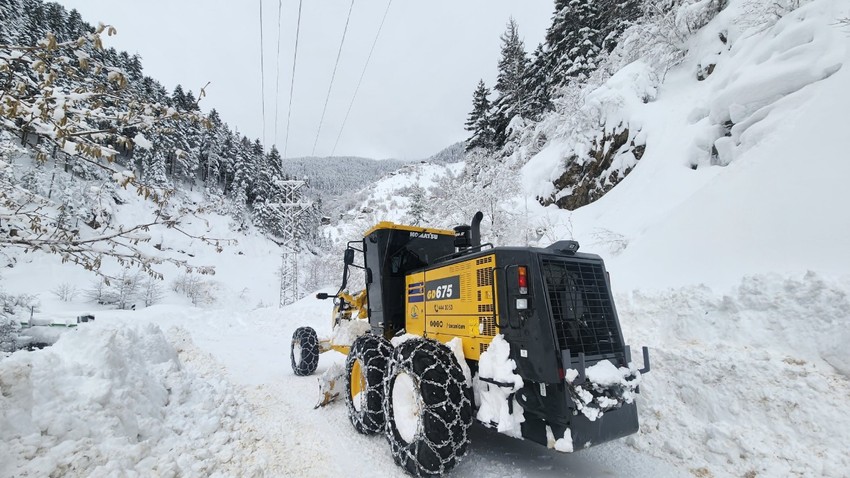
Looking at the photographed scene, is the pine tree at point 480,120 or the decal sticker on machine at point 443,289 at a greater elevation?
the pine tree at point 480,120

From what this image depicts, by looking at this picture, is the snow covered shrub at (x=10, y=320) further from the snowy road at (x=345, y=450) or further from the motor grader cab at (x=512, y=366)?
the motor grader cab at (x=512, y=366)

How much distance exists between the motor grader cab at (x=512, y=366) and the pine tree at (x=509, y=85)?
2577cm

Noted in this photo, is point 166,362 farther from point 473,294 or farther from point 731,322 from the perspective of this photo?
point 731,322

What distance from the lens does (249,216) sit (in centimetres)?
6356

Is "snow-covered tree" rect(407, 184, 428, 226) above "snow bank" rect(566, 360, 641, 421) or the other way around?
above

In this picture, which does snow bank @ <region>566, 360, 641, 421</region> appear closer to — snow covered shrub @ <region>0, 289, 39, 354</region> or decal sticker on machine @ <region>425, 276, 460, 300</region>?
decal sticker on machine @ <region>425, 276, 460, 300</region>

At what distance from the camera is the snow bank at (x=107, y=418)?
3322 mm

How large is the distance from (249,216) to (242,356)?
193ft

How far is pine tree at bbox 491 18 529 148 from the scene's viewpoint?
28969mm

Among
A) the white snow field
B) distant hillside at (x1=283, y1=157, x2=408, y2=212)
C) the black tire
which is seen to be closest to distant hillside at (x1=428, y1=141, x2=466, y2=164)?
distant hillside at (x1=283, y1=157, x2=408, y2=212)

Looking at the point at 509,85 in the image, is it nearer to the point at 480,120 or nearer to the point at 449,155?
the point at 480,120

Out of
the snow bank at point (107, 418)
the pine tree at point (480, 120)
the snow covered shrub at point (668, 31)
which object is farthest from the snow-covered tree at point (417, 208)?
the snow bank at point (107, 418)

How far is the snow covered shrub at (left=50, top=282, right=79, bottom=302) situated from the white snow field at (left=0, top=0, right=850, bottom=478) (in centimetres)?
3314

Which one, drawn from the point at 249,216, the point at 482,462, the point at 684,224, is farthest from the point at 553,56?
the point at 249,216
